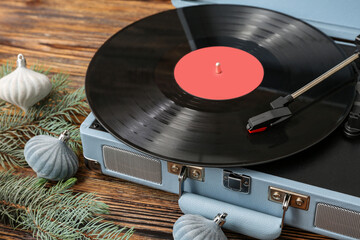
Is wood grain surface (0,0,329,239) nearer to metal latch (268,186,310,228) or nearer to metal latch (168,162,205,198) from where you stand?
metal latch (168,162,205,198)

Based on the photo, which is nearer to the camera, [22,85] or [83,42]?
[22,85]

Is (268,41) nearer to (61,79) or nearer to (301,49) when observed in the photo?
(301,49)

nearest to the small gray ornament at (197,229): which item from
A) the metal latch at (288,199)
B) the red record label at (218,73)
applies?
the metal latch at (288,199)

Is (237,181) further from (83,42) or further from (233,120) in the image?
(83,42)

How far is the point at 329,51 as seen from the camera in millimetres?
1151

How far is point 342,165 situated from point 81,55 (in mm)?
776

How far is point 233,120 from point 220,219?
184 mm

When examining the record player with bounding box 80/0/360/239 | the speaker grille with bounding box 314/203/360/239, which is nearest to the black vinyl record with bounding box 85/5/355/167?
the record player with bounding box 80/0/360/239

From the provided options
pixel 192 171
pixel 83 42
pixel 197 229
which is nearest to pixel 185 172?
pixel 192 171

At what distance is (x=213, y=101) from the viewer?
42.1 inches

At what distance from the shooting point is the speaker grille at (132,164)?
3.39 ft

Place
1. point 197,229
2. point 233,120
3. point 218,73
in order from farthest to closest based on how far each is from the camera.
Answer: point 218,73 < point 233,120 < point 197,229

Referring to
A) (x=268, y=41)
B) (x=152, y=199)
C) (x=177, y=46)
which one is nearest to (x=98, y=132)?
(x=152, y=199)

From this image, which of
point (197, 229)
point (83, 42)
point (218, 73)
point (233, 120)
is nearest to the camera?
point (197, 229)
